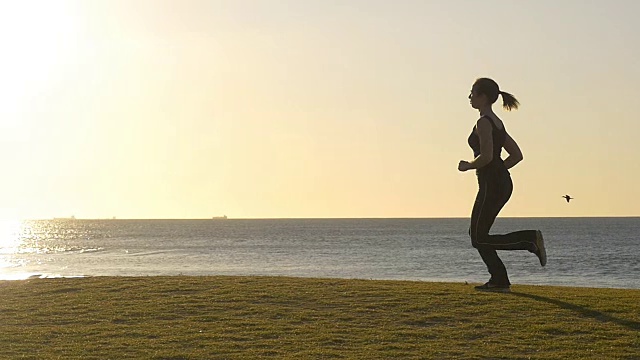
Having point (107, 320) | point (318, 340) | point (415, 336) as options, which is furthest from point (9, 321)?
point (415, 336)

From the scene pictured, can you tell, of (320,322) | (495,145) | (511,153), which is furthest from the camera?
(511,153)

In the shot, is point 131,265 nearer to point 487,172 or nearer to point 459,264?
point 459,264

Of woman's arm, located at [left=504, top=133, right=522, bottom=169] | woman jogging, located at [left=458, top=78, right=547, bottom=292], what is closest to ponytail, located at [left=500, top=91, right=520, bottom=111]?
woman jogging, located at [left=458, top=78, right=547, bottom=292]

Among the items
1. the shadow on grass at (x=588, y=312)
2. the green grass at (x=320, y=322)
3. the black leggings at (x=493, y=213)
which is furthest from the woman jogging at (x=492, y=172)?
the green grass at (x=320, y=322)

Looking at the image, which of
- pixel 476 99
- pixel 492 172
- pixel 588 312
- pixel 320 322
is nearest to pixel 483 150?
pixel 492 172

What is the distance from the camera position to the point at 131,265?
6719cm

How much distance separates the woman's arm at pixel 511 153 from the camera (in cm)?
1360

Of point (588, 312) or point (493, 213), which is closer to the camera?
point (588, 312)

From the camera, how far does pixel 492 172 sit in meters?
13.5

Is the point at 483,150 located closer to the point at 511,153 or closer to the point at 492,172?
the point at 492,172

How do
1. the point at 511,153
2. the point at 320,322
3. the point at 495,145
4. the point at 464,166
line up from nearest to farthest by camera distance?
the point at 320,322 → the point at 464,166 → the point at 495,145 → the point at 511,153

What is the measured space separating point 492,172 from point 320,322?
328 centimetres

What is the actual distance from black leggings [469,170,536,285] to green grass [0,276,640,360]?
0.81 m

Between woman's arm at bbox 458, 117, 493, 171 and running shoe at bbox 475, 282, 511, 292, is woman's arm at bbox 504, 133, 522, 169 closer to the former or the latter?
woman's arm at bbox 458, 117, 493, 171
